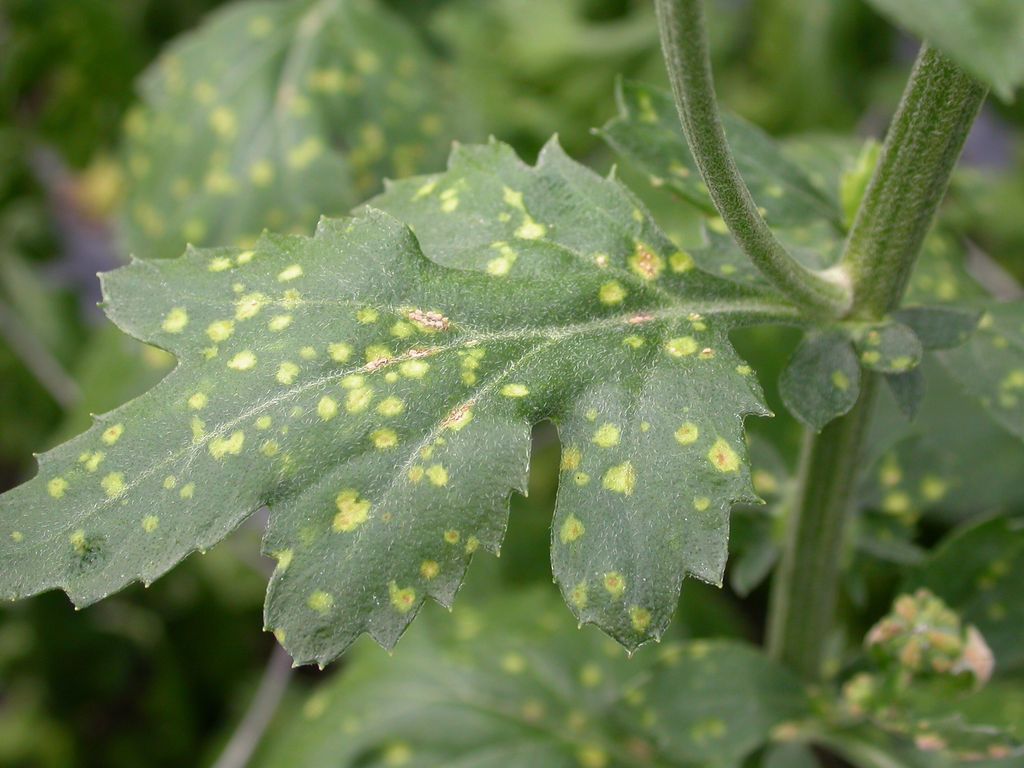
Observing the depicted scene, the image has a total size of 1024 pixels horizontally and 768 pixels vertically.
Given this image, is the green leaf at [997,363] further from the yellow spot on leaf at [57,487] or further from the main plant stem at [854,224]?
the yellow spot on leaf at [57,487]

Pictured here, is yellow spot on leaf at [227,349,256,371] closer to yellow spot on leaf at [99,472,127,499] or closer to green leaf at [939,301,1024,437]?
yellow spot on leaf at [99,472,127,499]

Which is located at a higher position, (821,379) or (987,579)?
(821,379)

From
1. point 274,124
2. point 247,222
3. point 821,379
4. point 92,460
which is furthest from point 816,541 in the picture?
point 274,124

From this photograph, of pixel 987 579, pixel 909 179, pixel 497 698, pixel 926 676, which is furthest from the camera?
pixel 497 698

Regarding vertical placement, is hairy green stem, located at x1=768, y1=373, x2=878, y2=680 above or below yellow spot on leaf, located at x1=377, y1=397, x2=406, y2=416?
below

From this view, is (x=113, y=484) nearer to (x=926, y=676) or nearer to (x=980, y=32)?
(x=980, y=32)

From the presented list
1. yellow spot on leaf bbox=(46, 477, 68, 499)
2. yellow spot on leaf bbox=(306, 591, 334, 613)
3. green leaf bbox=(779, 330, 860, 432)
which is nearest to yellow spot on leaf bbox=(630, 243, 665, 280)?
green leaf bbox=(779, 330, 860, 432)
